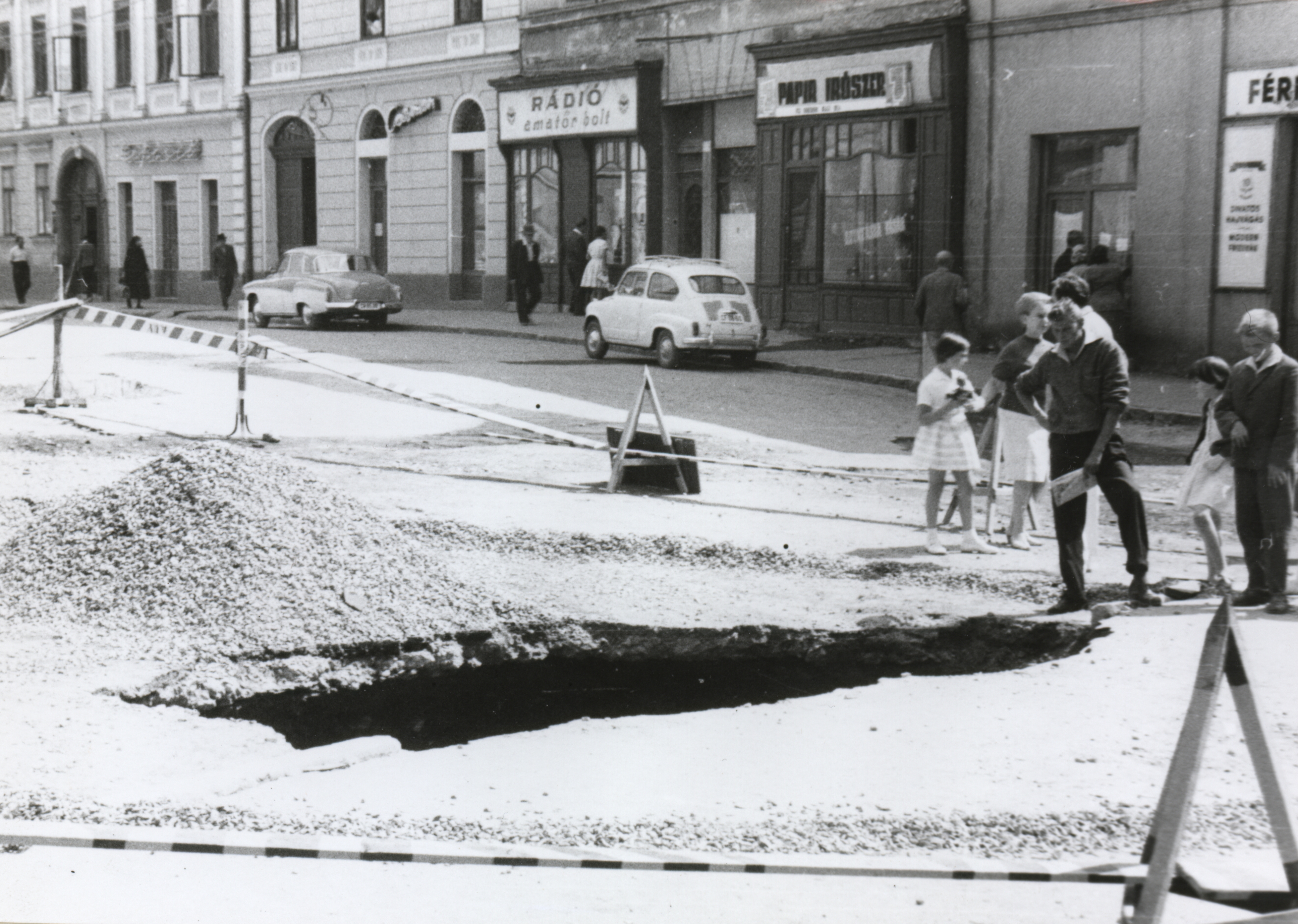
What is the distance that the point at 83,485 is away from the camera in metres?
11.0

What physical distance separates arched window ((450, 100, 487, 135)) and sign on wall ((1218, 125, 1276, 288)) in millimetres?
18443

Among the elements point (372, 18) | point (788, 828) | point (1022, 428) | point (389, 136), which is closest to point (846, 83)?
point (389, 136)

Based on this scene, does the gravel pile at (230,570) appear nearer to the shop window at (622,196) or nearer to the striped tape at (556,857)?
the striped tape at (556,857)

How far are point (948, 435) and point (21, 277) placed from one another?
36.4 m

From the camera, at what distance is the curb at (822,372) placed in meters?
15.7

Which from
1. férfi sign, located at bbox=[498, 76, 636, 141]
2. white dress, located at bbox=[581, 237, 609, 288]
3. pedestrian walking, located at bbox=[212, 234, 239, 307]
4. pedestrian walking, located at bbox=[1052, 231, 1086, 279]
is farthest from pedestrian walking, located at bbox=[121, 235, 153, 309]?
pedestrian walking, located at bbox=[1052, 231, 1086, 279]

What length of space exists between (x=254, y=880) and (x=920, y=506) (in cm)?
760

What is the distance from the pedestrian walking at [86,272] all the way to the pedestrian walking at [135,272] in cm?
134

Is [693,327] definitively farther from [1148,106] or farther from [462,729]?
[462,729]

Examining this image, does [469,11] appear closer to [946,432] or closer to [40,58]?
[40,58]

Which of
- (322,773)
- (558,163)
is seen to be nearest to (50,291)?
(558,163)

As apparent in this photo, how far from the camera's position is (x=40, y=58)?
43.2 metres

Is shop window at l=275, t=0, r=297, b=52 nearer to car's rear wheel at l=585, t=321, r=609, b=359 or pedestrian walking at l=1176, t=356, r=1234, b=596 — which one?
car's rear wheel at l=585, t=321, r=609, b=359

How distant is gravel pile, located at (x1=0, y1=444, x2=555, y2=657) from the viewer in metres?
6.98
